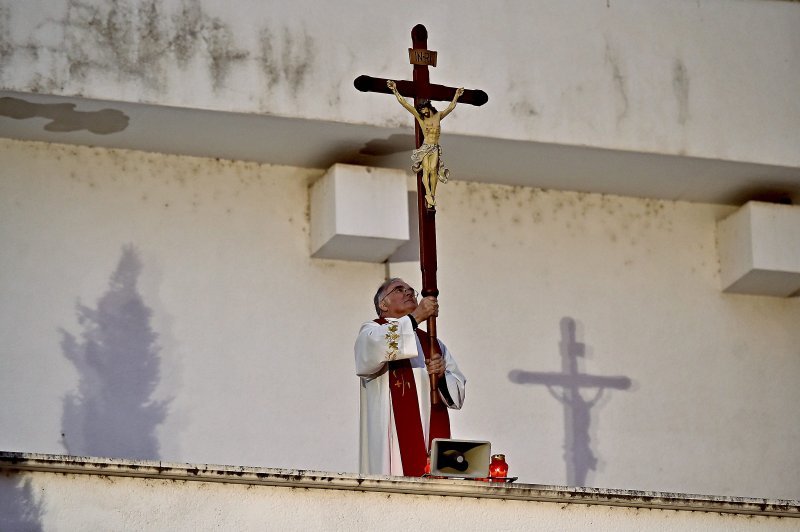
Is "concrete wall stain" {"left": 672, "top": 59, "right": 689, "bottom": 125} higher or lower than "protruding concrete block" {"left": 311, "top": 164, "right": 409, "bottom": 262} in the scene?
higher

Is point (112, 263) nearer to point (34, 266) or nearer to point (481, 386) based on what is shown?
point (34, 266)

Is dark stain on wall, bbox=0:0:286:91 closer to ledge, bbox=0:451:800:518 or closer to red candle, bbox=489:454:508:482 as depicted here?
red candle, bbox=489:454:508:482

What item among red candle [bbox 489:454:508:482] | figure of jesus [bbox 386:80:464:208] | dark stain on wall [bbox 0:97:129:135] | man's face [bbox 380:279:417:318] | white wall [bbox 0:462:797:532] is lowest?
white wall [bbox 0:462:797:532]

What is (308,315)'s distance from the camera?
39.2 ft

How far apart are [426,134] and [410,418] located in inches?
55.2

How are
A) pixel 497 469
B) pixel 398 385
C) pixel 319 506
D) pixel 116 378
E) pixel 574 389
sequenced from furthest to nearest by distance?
pixel 574 389
pixel 116 378
pixel 398 385
pixel 497 469
pixel 319 506

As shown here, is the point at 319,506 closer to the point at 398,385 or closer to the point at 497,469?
the point at 497,469

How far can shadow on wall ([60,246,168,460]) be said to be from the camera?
11.3 metres

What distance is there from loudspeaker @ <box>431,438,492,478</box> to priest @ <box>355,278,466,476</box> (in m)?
0.99

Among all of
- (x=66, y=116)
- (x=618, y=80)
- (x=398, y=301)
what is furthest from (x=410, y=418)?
(x=618, y=80)

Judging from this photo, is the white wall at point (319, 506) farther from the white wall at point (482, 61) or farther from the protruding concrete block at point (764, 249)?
the protruding concrete block at point (764, 249)

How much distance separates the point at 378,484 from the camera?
27.0ft

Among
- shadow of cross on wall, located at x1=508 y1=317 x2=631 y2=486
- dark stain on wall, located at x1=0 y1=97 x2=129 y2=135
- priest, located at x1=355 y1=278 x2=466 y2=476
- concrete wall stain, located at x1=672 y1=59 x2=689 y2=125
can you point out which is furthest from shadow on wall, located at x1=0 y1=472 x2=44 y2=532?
concrete wall stain, located at x1=672 y1=59 x2=689 y2=125

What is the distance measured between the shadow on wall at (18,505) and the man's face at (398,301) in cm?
279
